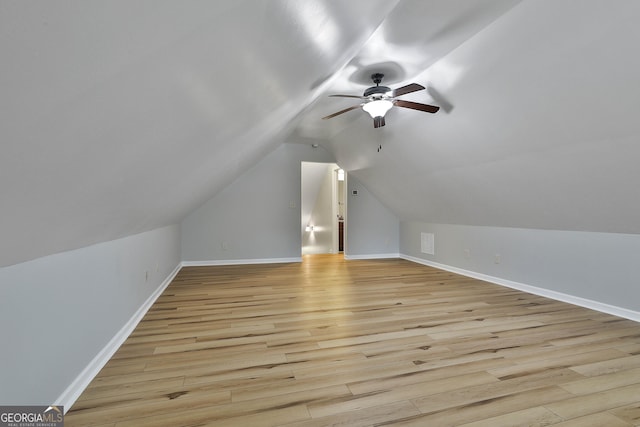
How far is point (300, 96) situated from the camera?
2312mm

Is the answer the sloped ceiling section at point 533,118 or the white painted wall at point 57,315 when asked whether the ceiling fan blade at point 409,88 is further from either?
the white painted wall at point 57,315

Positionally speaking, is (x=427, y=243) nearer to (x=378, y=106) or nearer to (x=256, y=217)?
(x=256, y=217)

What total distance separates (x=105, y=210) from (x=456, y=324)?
2.60 m

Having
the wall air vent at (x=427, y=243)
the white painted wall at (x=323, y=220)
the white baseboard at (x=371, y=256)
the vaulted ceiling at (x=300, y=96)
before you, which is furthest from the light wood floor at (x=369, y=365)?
the white painted wall at (x=323, y=220)

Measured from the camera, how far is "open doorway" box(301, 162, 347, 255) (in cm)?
713

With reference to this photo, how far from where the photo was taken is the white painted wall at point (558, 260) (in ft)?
8.73

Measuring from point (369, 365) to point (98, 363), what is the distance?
159cm

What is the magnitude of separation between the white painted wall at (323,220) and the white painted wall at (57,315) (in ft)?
17.8

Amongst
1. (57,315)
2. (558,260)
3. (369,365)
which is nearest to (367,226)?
(558,260)

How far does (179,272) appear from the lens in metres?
4.63

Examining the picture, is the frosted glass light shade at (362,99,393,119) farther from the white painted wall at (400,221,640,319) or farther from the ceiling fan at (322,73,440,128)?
the white painted wall at (400,221,640,319)

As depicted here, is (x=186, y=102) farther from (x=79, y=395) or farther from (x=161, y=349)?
(x=161, y=349)

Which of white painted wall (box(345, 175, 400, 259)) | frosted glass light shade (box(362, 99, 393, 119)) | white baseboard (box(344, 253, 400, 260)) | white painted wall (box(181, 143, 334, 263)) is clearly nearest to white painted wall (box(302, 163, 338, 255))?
white painted wall (box(345, 175, 400, 259))

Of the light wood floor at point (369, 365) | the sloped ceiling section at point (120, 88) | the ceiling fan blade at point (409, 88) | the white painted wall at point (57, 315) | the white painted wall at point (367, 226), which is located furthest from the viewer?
the white painted wall at point (367, 226)
